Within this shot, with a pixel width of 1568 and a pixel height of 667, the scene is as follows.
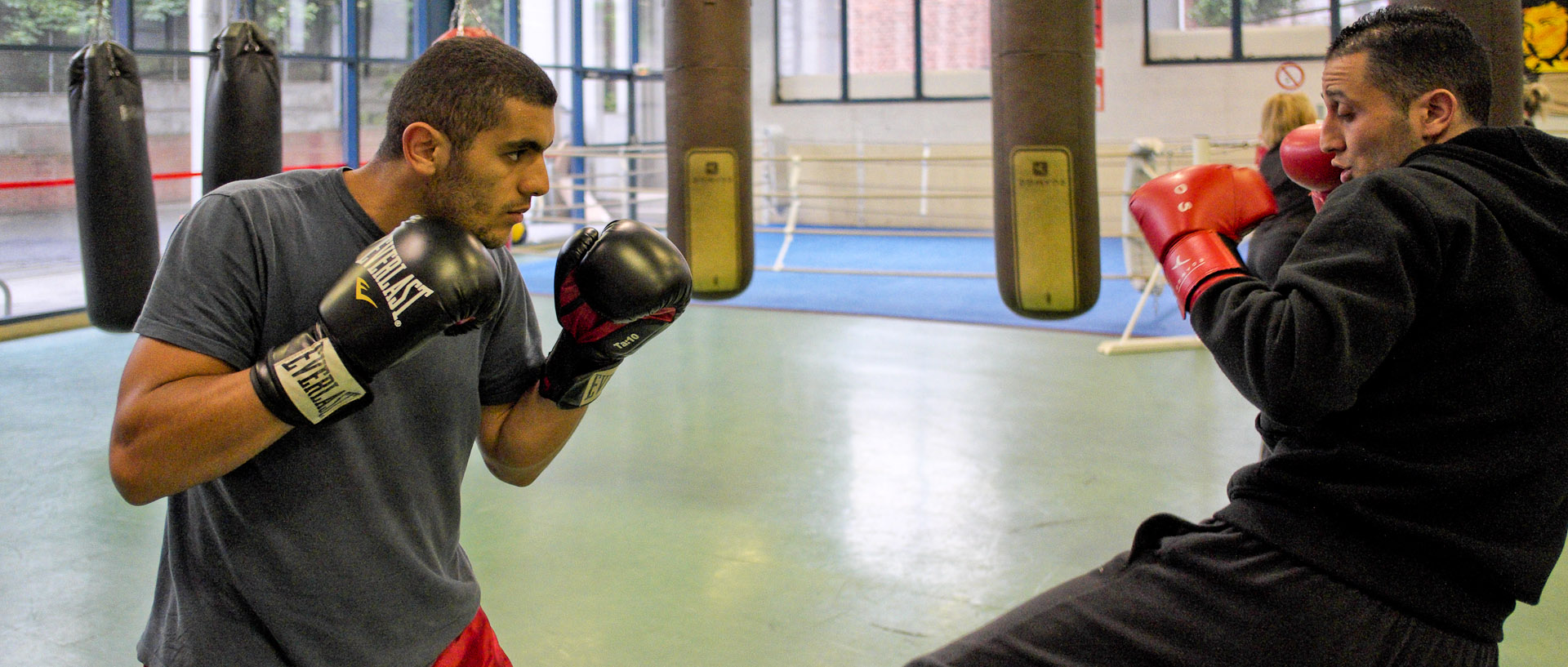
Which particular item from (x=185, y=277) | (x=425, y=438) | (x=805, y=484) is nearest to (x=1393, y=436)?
(x=425, y=438)

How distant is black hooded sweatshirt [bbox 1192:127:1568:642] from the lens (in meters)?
1.04

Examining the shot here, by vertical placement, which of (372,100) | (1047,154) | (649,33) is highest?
(649,33)

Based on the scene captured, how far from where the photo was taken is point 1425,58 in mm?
1164

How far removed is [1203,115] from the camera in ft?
31.0

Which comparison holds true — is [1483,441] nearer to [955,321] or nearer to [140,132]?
[140,132]

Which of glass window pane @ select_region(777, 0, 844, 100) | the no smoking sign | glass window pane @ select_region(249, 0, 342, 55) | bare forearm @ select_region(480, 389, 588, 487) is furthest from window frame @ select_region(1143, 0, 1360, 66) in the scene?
bare forearm @ select_region(480, 389, 588, 487)

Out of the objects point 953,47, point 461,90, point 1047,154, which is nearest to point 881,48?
point 953,47

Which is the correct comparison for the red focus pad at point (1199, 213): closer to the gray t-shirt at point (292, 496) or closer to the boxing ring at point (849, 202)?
the gray t-shirt at point (292, 496)

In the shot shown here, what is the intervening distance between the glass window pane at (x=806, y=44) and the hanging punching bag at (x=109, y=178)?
354 inches

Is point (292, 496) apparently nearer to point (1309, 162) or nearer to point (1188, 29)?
point (1309, 162)

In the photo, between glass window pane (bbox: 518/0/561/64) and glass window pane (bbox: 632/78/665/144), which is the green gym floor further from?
glass window pane (bbox: 632/78/665/144)

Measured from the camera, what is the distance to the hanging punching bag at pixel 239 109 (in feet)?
7.49

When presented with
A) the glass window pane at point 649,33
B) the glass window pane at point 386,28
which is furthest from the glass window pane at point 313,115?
the glass window pane at point 649,33

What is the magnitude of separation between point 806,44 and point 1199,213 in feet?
33.8
